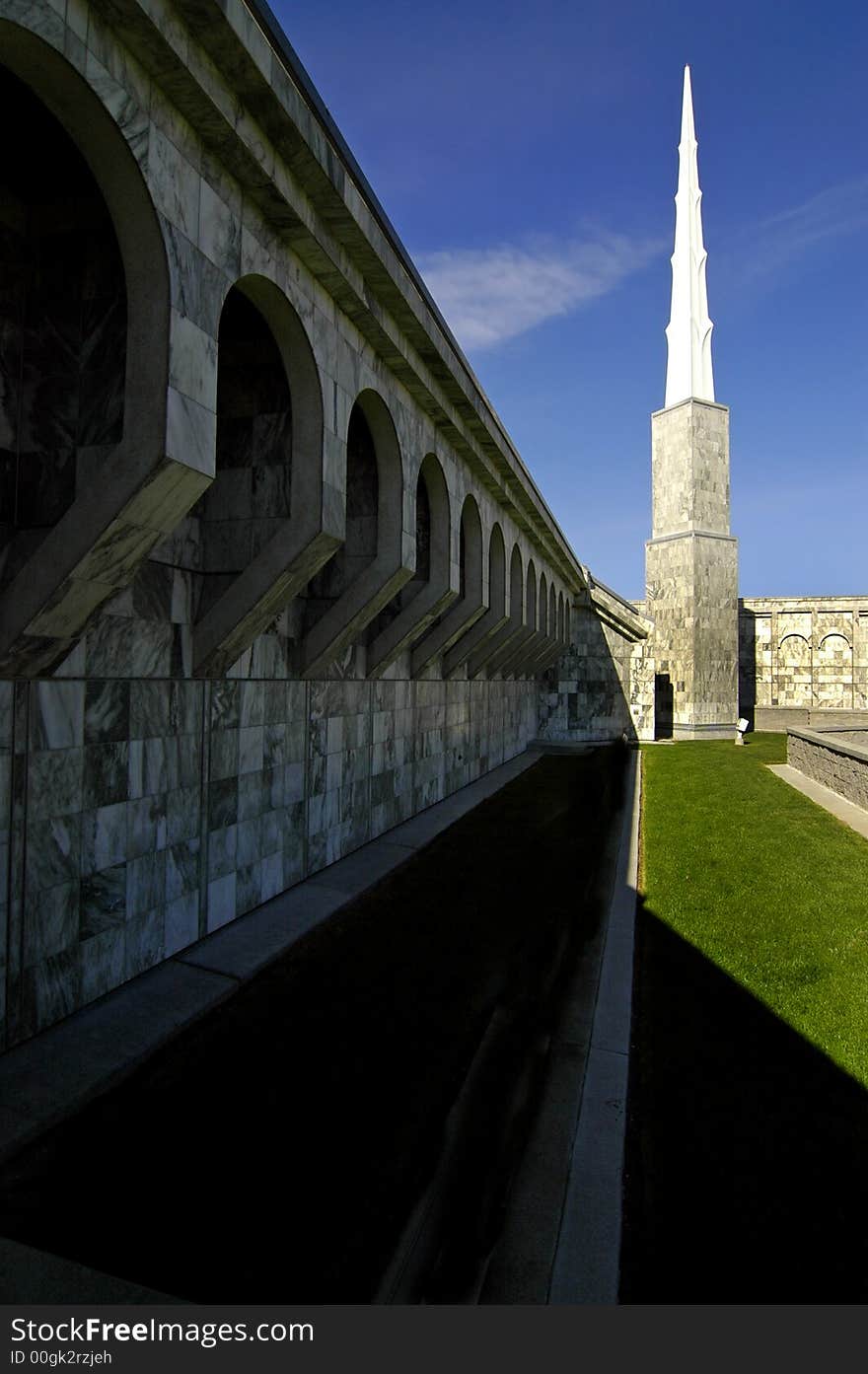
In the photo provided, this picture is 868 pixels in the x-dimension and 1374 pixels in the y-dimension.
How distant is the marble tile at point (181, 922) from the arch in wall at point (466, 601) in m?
8.29

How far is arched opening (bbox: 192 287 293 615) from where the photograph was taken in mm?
8312

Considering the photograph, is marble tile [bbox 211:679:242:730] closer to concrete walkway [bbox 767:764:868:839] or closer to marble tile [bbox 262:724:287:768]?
marble tile [bbox 262:724:287:768]

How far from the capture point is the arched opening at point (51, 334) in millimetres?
5824

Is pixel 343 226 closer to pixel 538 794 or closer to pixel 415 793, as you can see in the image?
pixel 415 793

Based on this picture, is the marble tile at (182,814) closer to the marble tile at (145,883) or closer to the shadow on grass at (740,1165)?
the marble tile at (145,883)

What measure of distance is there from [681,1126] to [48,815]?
526 centimetres

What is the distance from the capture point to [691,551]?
41.3 m

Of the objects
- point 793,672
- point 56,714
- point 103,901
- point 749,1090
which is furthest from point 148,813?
point 793,672

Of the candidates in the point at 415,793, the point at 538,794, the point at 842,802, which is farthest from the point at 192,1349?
the point at 842,802

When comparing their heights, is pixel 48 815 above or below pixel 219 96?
below

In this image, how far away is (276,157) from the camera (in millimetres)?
6691

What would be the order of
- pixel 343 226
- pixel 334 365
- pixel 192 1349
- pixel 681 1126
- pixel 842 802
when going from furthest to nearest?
pixel 842 802 → pixel 334 365 → pixel 343 226 → pixel 681 1126 → pixel 192 1349

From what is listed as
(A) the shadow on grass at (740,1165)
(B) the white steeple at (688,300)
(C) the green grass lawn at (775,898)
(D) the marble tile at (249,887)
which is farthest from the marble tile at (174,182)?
(B) the white steeple at (688,300)

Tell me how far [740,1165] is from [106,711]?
5.95 m
